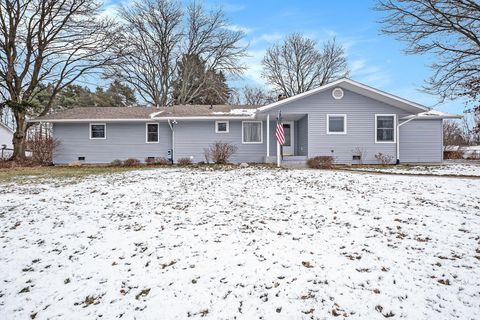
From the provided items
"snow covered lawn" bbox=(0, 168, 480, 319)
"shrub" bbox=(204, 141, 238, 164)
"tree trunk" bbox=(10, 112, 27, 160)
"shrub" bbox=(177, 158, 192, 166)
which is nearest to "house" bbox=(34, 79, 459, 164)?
"shrub" bbox=(177, 158, 192, 166)

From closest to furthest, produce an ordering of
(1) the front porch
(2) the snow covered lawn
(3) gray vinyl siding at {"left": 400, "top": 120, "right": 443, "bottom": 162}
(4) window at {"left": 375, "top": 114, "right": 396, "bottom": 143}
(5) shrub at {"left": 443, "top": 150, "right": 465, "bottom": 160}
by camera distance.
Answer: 1. (2) the snow covered lawn
2. (4) window at {"left": 375, "top": 114, "right": 396, "bottom": 143}
3. (1) the front porch
4. (3) gray vinyl siding at {"left": 400, "top": 120, "right": 443, "bottom": 162}
5. (5) shrub at {"left": 443, "top": 150, "right": 465, "bottom": 160}

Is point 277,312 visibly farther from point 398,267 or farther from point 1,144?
point 1,144

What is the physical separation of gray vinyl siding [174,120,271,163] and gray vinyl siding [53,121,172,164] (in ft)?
5.98

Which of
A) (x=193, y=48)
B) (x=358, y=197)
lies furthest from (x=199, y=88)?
(x=358, y=197)

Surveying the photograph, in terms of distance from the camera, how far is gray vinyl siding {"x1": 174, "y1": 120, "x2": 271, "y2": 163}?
16625 mm

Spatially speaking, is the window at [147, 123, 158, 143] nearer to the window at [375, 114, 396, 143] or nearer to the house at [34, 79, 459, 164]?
the house at [34, 79, 459, 164]

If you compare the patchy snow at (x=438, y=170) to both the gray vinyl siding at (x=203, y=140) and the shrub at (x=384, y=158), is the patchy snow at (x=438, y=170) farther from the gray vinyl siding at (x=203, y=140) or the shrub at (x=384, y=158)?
the gray vinyl siding at (x=203, y=140)

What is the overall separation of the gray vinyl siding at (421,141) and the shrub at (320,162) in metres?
5.92

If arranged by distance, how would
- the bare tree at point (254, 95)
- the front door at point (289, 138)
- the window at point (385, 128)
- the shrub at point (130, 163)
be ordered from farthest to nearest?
the bare tree at point (254, 95) → the front door at point (289, 138) → the shrub at point (130, 163) → the window at point (385, 128)

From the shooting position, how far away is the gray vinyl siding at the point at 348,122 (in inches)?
583

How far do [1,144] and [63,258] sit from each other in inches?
1338

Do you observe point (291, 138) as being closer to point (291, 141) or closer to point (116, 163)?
point (291, 141)

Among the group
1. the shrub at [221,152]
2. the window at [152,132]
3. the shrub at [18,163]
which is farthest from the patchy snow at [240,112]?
the shrub at [18,163]

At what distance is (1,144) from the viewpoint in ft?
96.1
